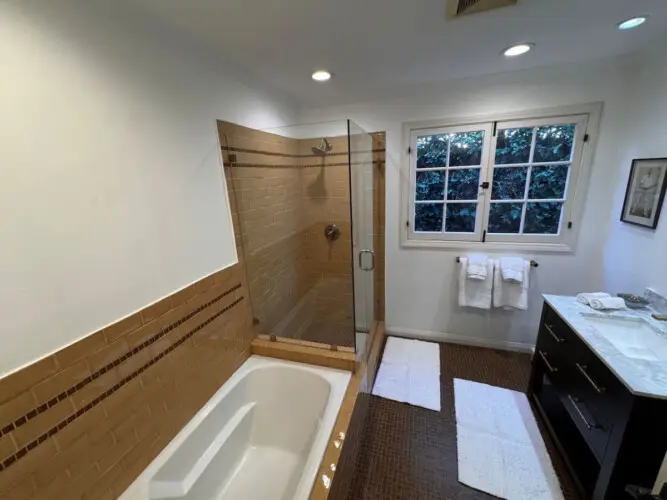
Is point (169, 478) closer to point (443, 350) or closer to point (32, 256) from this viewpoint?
point (32, 256)

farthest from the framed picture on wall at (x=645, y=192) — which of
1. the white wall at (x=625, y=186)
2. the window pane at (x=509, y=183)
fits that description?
the window pane at (x=509, y=183)

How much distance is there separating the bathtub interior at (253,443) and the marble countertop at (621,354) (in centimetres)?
140

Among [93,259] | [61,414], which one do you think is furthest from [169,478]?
[93,259]

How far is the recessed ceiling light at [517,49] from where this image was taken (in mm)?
1581

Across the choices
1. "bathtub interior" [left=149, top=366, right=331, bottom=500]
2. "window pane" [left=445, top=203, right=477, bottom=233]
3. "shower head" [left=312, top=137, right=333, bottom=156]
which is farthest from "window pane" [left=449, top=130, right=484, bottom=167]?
"bathtub interior" [left=149, top=366, right=331, bottom=500]

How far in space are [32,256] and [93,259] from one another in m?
0.18

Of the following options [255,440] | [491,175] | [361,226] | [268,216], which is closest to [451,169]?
[491,175]

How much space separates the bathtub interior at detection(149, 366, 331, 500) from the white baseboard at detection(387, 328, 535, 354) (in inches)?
54.6

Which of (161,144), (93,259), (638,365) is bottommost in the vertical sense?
(638,365)

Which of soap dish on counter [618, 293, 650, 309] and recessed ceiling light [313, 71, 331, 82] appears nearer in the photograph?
soap dish on counter [618, 293, 650, 309]

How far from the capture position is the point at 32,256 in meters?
A: 0.87

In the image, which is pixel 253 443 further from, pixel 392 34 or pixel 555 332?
pixel 392 34

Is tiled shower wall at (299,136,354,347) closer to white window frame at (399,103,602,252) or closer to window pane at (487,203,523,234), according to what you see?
white window frame at (399,103,602,252)

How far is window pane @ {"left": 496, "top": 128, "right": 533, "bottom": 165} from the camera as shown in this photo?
216 cm
